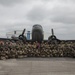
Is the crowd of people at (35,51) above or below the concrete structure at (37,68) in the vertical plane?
above

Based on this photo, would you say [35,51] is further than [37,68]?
Yes

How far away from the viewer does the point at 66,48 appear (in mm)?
22062

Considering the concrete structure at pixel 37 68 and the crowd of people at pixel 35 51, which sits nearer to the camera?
the concrete structure at pixel 37 68

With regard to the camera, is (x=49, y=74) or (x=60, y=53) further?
(x=60, y=53)

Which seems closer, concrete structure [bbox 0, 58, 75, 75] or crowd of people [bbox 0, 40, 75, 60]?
concrete structure [bbox 0, 58, 75, 75]

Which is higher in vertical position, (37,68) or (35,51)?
(35,51)

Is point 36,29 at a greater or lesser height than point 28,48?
greater

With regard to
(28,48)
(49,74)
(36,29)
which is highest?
(36,29)

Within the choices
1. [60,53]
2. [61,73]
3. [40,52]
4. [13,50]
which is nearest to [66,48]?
[60,53]

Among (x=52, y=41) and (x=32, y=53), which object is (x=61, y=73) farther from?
(x=52, y=41)

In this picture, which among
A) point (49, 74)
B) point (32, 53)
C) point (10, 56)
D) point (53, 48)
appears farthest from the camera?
point (53, 48)

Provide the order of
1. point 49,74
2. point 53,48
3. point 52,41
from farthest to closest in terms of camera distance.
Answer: point 52,41
point 53,48
point 49,74

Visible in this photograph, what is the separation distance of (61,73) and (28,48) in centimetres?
1031

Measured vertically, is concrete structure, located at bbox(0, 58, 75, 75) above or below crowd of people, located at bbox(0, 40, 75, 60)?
below
